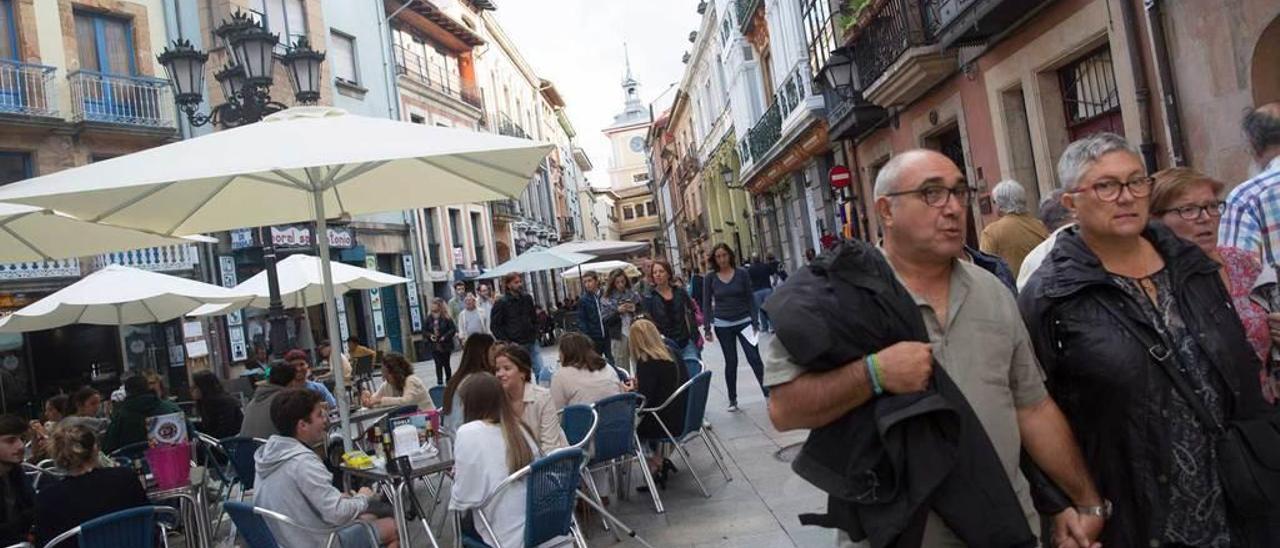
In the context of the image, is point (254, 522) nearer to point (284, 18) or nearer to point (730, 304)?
point (730, 304)

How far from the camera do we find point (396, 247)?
26641 millimetres

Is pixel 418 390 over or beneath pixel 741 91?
beneath

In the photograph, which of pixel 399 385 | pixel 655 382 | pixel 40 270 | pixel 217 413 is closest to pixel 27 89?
pixel 40 270

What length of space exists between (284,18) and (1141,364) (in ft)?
77.2

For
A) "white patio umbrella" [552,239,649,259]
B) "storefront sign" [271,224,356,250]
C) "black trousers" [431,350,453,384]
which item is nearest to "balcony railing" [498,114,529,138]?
"storefront sign" [271,224,356,250]

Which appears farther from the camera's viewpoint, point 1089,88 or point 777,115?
point 777,115

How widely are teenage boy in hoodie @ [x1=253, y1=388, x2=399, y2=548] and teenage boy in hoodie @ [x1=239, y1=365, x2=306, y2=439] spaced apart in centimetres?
202

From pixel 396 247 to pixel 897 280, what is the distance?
25.6m

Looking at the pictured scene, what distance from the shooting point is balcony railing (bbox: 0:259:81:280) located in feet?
50.5

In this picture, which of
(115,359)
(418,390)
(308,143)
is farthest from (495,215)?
(308,143)

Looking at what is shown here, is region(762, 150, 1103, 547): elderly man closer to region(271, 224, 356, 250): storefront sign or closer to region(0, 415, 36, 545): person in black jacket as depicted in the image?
region(0, 415, 36, 545): person in black jacket

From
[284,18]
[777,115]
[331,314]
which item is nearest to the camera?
[331,314]

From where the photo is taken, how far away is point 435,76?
32.0 m

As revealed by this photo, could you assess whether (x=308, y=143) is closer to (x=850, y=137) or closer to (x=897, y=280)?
(x=897, y=280)
